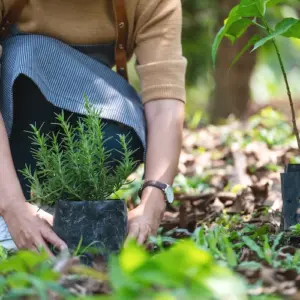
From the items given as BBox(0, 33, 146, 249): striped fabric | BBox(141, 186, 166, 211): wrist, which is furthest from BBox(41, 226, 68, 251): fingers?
BBox(0, 33, 146, 249): striped fabric

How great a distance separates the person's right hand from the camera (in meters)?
1.59

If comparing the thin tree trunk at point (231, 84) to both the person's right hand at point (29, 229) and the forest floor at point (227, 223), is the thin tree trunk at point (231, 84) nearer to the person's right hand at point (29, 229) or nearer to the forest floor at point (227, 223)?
the forest floor at point (227, 223)

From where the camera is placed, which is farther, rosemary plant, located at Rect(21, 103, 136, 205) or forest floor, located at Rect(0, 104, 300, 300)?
rosemary plant, located at Rect(21, 103, 136, 205)

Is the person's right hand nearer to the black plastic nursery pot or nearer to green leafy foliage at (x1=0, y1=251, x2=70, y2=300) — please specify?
green leafy foliage at (x1=0, y1=251, x2=70, y2=300)

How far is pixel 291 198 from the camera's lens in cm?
182

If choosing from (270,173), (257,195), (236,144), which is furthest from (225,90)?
(257,195)

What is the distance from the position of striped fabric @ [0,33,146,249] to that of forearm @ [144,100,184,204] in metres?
0.03

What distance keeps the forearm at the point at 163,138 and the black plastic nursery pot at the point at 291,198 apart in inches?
13.0

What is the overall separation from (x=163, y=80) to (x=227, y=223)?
48 cm

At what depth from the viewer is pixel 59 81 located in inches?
80.9

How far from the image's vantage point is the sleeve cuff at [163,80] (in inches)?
83.7

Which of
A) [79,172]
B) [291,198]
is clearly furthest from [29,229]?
[291,198]

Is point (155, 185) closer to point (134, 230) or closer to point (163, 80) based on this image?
point (134, 230)

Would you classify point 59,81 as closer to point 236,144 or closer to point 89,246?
point 89,246
